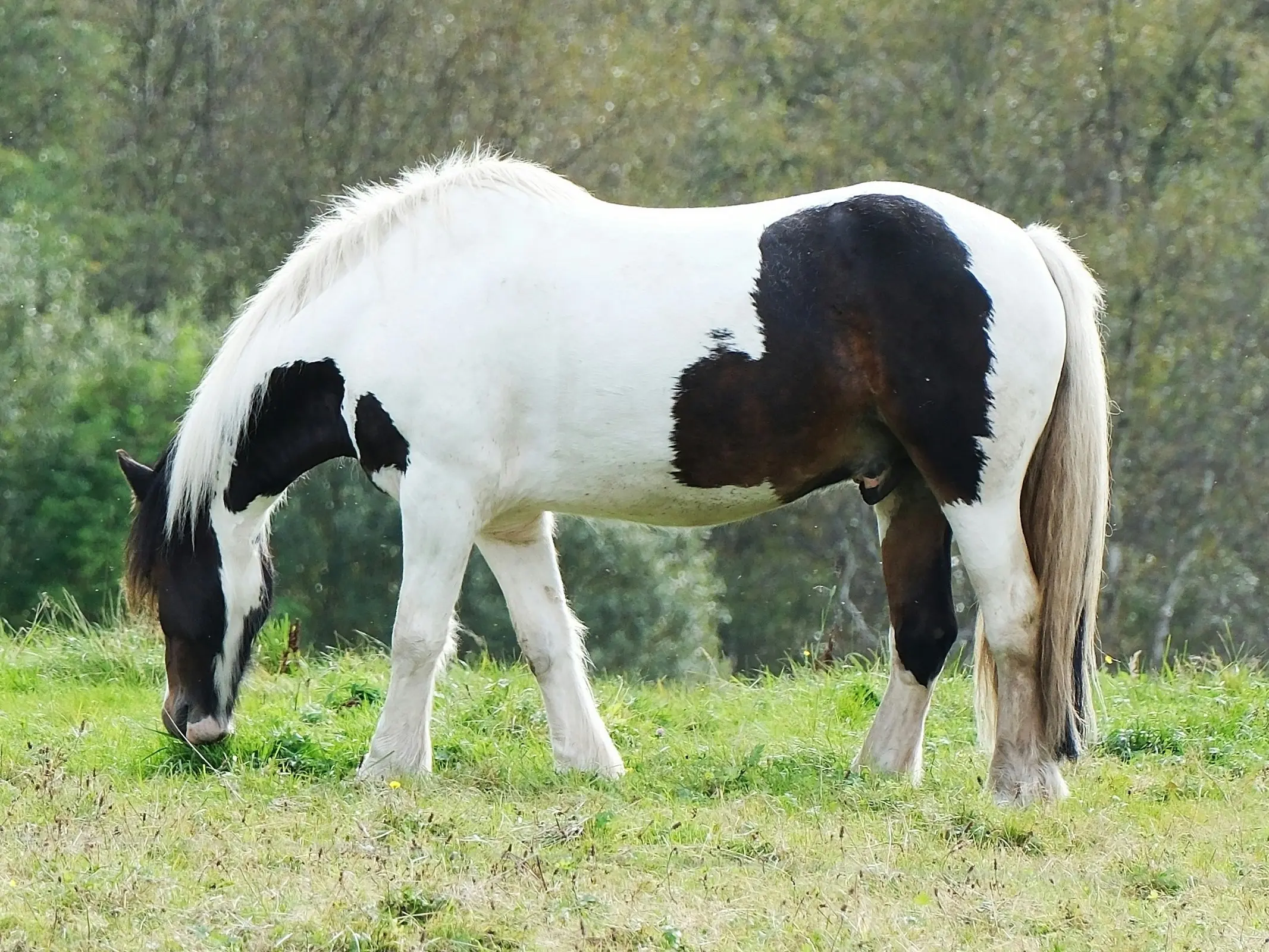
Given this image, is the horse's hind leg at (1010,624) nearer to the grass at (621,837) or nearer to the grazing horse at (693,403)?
the grazing horse at (693,403)

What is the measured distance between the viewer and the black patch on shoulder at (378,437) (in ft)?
18.3

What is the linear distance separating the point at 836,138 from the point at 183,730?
21024mm

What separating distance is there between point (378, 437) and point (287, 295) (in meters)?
0.72

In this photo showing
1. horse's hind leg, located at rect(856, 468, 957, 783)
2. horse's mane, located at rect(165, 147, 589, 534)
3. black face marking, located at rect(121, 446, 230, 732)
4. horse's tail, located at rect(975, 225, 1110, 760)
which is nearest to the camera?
horse's tail, located at rect(975, 225, 1110, 760)

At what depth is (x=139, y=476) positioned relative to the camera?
619cm

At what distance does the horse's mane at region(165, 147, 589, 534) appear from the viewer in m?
5.89

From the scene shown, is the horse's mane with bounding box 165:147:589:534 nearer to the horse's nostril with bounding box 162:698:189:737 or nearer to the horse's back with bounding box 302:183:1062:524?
the horse's back with bounding box 302:183:1062:524

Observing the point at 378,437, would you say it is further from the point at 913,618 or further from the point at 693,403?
the point at 913,618

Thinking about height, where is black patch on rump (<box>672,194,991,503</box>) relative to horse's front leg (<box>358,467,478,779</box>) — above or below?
above

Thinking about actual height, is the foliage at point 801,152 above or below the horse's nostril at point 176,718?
above

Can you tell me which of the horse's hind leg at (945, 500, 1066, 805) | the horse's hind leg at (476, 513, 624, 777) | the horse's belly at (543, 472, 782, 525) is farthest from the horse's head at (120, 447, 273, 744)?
the horse's hind leg at (945, 500, 1066, 805)

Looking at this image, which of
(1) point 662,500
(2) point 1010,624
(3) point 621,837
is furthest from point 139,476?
(2) point 1010,624

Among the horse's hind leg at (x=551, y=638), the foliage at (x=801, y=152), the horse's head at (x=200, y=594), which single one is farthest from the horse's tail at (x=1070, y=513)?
the foliage at (x=801, y=152)

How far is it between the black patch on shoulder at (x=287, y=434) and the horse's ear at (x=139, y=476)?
371 mm
